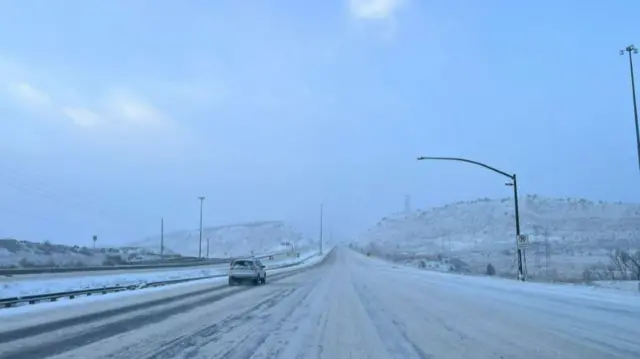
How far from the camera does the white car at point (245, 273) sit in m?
38.2

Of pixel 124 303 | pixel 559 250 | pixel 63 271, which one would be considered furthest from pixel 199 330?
pixel 559 250

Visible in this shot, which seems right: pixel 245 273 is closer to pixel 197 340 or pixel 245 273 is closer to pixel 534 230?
pixel 197 340

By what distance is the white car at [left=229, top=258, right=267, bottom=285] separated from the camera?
3819cm

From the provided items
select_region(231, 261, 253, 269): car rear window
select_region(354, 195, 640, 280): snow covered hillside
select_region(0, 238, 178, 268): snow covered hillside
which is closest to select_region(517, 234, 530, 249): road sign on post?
select_region(231, 261, 253, 269): car rear window

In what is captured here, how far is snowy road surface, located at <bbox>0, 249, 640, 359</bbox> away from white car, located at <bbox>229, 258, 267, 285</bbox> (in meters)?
15.1

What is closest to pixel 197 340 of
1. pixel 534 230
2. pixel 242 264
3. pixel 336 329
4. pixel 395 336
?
pixel 336 329

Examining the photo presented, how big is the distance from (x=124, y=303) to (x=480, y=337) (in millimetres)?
14602

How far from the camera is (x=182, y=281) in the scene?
136 feet

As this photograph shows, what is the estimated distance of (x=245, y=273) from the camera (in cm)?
3822

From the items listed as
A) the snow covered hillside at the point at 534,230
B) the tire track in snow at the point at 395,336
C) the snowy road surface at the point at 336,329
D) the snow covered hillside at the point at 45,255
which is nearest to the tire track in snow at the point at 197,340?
the snowy road surface at the point at 336,329

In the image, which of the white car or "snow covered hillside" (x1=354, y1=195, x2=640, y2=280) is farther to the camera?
"snow covered hillside" (x1=354, y1=195, x2=640, y2=280)

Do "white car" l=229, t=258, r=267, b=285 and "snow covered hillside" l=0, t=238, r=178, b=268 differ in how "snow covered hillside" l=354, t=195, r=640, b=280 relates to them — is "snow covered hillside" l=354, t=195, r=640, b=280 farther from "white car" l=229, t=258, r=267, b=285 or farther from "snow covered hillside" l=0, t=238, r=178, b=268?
"white car" l=229, t=258, r=267, b=285

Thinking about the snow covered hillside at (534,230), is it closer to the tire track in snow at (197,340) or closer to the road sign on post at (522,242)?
the road sign on post at (522,242)

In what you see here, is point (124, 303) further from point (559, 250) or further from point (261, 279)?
point (559, 250)
